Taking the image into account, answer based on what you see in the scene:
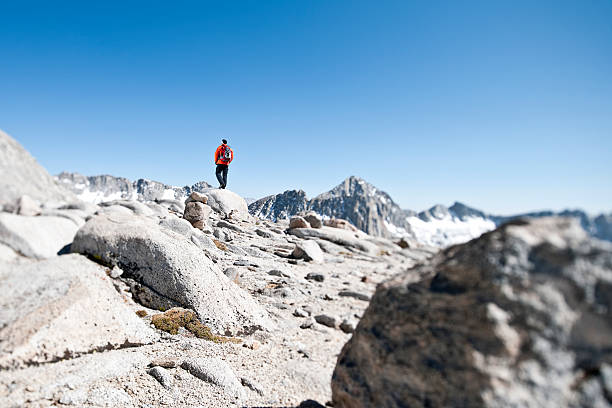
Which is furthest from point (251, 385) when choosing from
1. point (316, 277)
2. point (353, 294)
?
point (316, 277)

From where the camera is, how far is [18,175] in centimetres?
842

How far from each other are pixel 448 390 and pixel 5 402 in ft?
19.3

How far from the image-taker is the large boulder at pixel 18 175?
7867mm

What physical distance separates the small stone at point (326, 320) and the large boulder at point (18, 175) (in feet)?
29.8

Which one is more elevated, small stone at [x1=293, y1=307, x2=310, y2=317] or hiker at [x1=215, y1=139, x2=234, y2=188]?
hiker at [x1=215, y1=139, x2=234, y2=188]

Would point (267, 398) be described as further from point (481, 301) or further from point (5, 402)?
point (481, 301)

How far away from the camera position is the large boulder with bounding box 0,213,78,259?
7.51 metres

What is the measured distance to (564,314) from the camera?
280cm

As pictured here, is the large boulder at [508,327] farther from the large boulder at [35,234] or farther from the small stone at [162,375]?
the large boulder at [35,234]

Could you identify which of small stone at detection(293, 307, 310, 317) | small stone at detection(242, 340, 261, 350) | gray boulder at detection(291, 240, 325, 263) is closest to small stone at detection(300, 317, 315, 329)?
small stone at detection(293, 307, 310, 317)

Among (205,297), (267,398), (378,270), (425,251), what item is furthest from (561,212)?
(425,251)

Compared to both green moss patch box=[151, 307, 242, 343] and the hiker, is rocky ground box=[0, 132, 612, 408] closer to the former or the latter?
green moss patch box=[151, 307, 242, 343]

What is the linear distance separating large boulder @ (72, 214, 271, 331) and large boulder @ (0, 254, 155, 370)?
1.03 m

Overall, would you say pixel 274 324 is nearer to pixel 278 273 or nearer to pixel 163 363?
pixel 163 363
